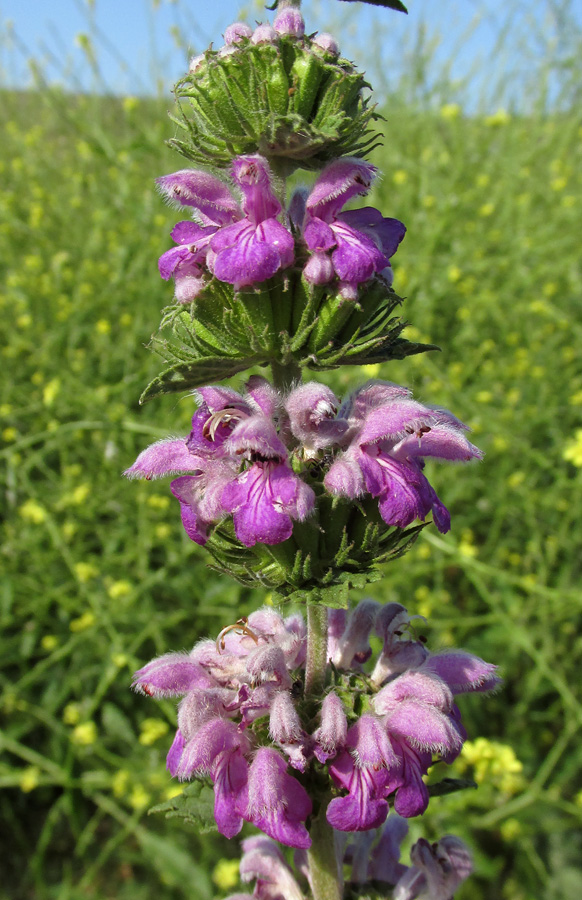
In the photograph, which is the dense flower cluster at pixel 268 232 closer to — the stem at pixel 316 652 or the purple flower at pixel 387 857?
the stem at pixel 316 652

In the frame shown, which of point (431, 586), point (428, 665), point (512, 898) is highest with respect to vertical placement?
point (428, 665)

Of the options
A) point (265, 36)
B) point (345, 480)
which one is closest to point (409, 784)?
point (345, 480)

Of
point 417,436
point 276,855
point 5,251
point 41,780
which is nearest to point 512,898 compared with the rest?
point 276,855

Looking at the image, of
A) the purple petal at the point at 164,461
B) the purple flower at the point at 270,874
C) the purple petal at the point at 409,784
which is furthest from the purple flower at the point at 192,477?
the purple flower at the point at 270,874

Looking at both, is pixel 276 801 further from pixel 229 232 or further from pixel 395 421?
pixel 229 232

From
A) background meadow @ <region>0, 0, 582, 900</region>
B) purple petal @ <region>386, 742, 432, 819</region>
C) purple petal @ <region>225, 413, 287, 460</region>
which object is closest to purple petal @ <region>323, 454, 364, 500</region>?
purple petal @ <region>225, 413, 287, 460</region>

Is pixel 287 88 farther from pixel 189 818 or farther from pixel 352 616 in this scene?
pixel 189 818
